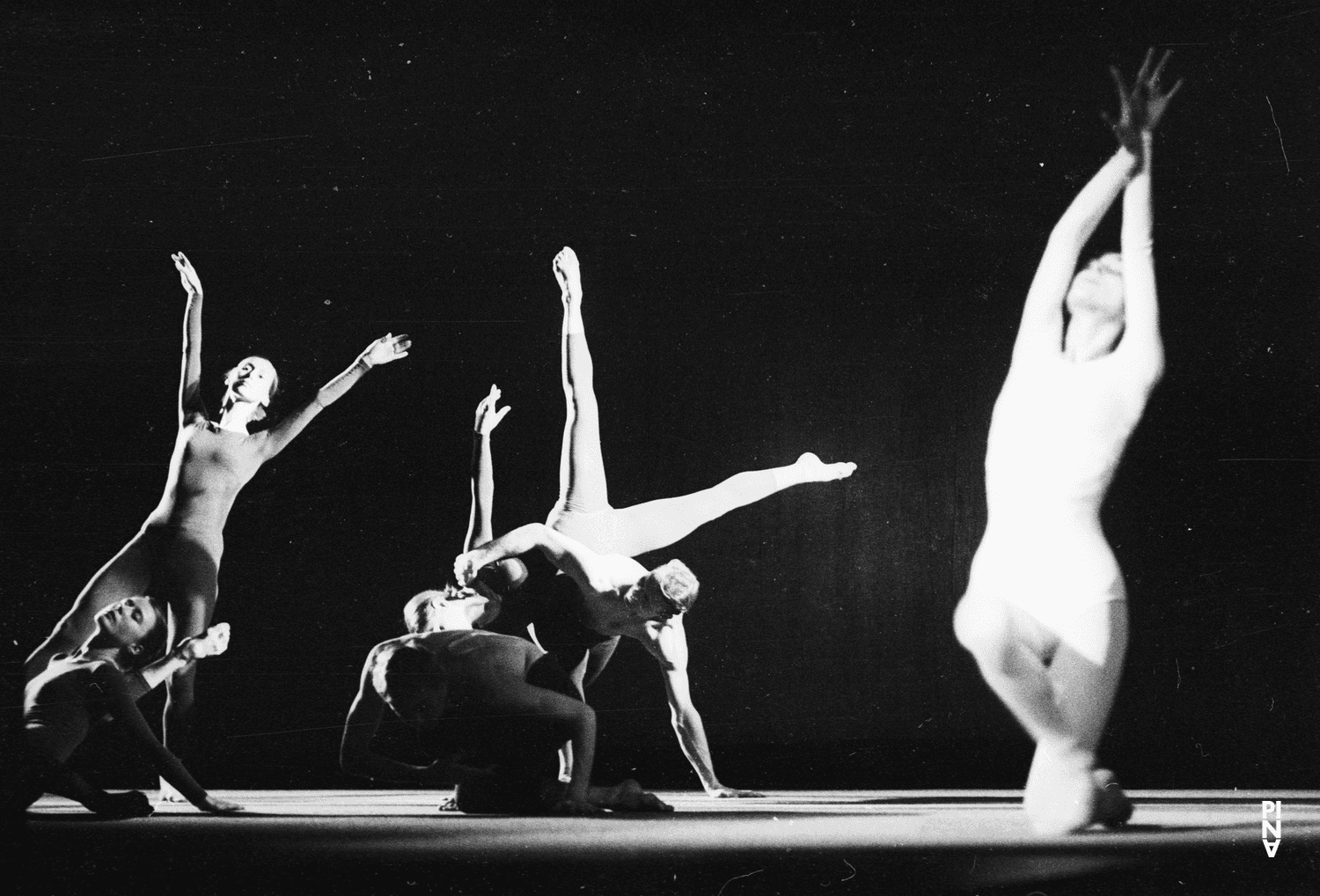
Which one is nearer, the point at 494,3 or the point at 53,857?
the point at 53,857

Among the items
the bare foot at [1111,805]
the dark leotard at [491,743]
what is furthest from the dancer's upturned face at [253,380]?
the bare foot at [1111,805]

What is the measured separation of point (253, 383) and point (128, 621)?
84 cm

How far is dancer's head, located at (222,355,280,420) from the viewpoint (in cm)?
364

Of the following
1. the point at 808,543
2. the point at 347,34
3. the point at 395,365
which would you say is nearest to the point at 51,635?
the point at 395,365

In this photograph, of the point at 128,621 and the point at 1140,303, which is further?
the point at 128,621

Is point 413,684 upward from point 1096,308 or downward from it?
downward

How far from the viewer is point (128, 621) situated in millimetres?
3473

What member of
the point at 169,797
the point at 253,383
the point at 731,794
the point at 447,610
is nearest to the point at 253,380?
the point at 253,383

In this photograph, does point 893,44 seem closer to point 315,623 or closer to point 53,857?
point 315,623

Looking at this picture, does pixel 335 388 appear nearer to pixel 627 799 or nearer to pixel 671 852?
pixel 627 799

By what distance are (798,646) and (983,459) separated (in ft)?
2.79

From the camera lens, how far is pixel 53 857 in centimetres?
319

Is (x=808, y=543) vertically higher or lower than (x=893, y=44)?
lower

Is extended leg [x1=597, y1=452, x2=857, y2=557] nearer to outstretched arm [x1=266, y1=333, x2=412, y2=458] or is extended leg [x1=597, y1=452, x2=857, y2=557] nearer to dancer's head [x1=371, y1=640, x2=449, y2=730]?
dancer's head [x1=371, y1=640, x2=449, y2=730]
